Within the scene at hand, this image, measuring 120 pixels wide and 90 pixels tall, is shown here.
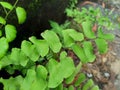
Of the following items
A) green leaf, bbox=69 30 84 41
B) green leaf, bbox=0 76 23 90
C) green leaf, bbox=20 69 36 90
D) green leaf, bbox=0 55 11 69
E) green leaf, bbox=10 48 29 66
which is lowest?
green leaf, bbox=0 76 23 90

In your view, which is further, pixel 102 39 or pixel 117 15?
pixel 117 15

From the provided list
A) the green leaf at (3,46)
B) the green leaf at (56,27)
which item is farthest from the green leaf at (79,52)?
the green leaf at (56,27)

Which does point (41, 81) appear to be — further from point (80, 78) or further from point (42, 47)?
point (80, 78)

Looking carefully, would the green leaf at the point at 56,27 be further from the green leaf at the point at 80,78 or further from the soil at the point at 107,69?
the green leaf at the point at 80,78

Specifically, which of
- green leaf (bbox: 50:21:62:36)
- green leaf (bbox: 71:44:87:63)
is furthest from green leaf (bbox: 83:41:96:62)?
green leaf (bbox: 50:21:62:36)

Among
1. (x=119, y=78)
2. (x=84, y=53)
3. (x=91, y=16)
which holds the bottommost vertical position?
A: (x=119, y=78)

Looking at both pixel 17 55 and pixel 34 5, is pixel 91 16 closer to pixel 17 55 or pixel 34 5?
pixel 34 5

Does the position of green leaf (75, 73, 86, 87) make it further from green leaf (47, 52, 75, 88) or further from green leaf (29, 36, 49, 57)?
green leaf (29, 36, 49, 57)

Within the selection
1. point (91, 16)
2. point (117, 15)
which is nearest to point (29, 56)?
point (91, 16)
